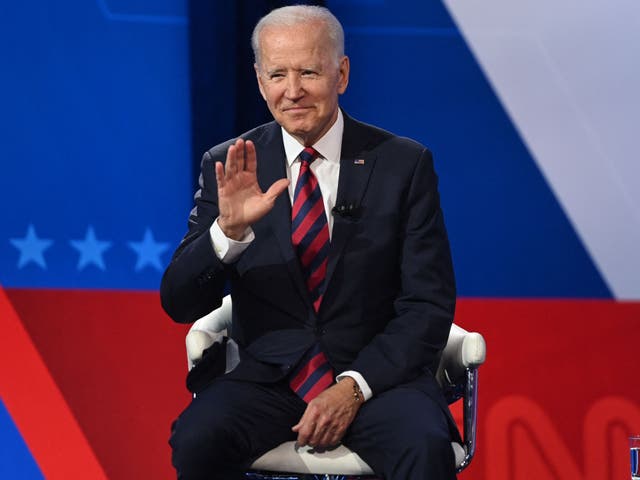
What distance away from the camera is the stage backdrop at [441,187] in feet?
12.9

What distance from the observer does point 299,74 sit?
105 inches

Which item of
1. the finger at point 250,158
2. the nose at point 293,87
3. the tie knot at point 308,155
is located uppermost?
the nose at point 293,87

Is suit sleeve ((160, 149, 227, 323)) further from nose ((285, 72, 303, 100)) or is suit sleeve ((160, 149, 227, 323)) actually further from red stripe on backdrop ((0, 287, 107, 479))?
red stripe on backdrop ((0, 287, 107, 479))

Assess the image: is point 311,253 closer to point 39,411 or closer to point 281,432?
point 281,432

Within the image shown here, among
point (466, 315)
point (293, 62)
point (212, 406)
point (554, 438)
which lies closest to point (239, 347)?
point (212, 406)

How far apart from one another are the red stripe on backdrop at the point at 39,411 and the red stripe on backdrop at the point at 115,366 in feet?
0.04

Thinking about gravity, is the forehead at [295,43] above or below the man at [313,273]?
above

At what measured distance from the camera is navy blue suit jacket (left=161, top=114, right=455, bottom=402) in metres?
2.58

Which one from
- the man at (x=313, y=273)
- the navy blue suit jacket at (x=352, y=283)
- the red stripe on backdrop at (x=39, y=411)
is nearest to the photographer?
the man at (x=313, y=273)

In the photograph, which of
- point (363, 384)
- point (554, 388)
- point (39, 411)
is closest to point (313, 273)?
point (363, 384)

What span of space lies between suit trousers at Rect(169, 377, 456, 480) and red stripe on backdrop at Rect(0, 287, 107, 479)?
1.64 meters

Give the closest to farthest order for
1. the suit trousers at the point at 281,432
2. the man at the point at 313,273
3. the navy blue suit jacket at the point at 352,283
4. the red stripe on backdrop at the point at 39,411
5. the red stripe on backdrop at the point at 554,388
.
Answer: the suit trousers at the point at 281,432
the man at the point at 313,273
the navy blue suit jacket at the point at 352,283
the red stripe on backdrop at the point at 554,388
the red stripe on backdrop at the point at 39,411

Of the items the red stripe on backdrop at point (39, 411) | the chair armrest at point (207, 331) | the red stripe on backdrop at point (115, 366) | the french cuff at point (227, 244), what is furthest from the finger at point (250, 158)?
the red stripe on backdrop at point (39, 411)

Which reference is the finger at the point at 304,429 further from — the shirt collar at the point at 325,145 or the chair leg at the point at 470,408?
the shirt collar at the point at 325,145
